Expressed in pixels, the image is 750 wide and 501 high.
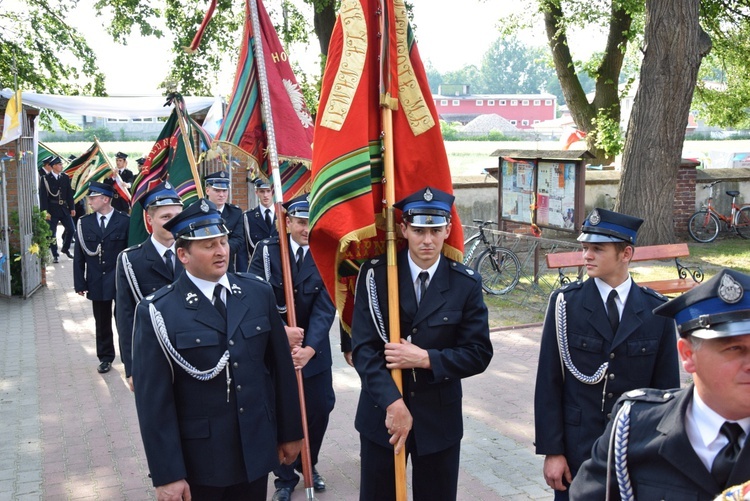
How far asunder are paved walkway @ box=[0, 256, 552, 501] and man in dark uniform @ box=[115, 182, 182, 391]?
0.93m

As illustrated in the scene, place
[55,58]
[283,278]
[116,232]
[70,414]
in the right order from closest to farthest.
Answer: [283,278]
[70,414]
[116,232]
[55,58]

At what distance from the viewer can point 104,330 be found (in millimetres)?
9523

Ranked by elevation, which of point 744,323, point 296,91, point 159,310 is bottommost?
point 159,310

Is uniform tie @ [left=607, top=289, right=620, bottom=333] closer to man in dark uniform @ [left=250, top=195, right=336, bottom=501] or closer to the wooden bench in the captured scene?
man in dark uniform @ [left=250, top=195, right=336, bottom=501]

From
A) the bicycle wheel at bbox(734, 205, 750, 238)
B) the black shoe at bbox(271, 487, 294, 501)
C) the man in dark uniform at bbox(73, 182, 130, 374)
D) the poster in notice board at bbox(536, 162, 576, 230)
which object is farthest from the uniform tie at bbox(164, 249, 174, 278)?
the bicycle wheel at bbox(734, 205, 750, 238)

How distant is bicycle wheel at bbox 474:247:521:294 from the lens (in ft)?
43.8

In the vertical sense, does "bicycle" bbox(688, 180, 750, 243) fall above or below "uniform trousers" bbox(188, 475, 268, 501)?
below

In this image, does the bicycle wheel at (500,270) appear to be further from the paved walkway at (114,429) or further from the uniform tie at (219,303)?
the uniform tie at (219,303)

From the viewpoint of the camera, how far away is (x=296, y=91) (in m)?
6.47

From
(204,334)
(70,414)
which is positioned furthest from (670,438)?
(70,414)

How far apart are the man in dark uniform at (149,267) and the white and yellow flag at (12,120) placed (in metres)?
6.85

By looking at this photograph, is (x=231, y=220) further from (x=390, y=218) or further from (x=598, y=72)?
(x=598, y=72)

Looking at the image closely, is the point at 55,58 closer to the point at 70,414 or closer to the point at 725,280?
the point at 70,414

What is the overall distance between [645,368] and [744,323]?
190 centimetres
